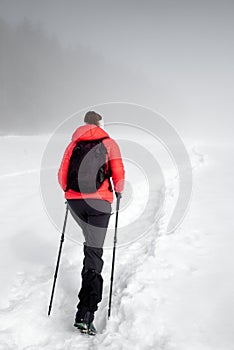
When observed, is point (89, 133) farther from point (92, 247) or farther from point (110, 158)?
point (92, 247)

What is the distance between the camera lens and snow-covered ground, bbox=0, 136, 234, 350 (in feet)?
11.0

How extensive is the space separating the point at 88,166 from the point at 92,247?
93cm

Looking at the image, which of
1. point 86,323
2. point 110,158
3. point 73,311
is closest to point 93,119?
point 110,158

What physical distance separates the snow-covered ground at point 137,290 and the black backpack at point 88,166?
5.08 ft

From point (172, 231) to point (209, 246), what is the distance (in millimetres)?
1027

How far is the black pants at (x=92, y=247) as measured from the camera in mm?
3621

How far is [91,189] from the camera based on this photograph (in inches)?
141

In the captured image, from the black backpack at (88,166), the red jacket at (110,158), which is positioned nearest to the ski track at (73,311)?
the red jacket at (110,158)

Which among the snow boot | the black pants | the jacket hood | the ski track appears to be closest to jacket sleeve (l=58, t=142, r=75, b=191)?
the jacket hood

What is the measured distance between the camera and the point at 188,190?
11125 mm

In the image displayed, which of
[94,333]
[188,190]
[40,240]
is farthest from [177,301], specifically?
[188,190]

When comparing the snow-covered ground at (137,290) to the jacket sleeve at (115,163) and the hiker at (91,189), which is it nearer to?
the hiker at (91,189)

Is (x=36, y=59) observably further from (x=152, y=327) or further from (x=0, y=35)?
(x=152, y=327)

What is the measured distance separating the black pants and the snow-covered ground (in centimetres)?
35
